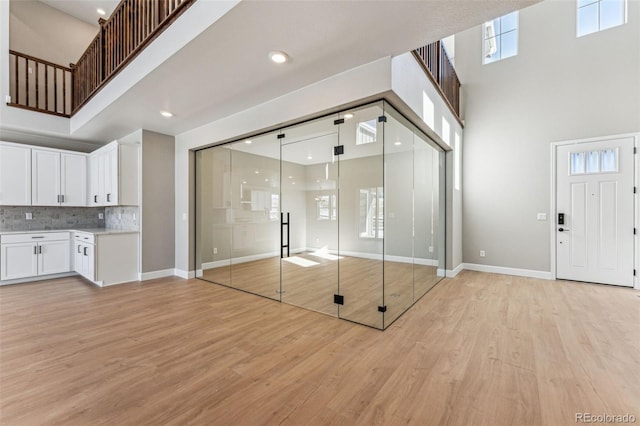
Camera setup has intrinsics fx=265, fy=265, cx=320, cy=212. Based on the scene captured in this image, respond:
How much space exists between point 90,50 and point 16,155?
2.32 m

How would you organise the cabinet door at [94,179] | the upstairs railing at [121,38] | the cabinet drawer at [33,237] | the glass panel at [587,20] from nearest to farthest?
the upstairs railing at [121,38], the cabinet drawer at [33,237], the glass panel at [587,20], the cabinet door at [94,179]

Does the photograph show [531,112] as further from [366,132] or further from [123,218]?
[123,218]

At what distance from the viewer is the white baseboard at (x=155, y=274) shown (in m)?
4.85

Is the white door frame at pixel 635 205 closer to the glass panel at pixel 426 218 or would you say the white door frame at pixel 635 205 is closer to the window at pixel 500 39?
the glass panel at pixel 426 218

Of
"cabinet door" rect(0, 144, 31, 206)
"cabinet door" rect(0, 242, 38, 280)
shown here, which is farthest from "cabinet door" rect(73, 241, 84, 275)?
"cabinet door" rect(0, 144, 31, 206)

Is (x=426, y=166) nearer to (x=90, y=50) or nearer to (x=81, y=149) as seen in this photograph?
(x=90, y=50)

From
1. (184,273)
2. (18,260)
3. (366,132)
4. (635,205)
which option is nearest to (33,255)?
(18,260)

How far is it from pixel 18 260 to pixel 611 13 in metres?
11.1

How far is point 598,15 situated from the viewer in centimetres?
461

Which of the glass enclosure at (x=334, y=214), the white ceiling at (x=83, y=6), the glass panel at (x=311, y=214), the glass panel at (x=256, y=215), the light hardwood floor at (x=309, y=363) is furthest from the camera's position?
the white ceiling at (x=83, y=6)

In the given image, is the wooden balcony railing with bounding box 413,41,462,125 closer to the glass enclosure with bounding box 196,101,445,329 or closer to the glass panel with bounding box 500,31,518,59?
the glass enclosure with bounding box 196,101,445,329

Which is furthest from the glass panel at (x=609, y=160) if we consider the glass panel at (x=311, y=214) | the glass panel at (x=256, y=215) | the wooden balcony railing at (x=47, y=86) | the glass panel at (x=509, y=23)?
the wooden balcony railing at (x=47, y=86)

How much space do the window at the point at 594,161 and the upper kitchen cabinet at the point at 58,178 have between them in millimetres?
9520

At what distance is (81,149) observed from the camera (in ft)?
19.4
